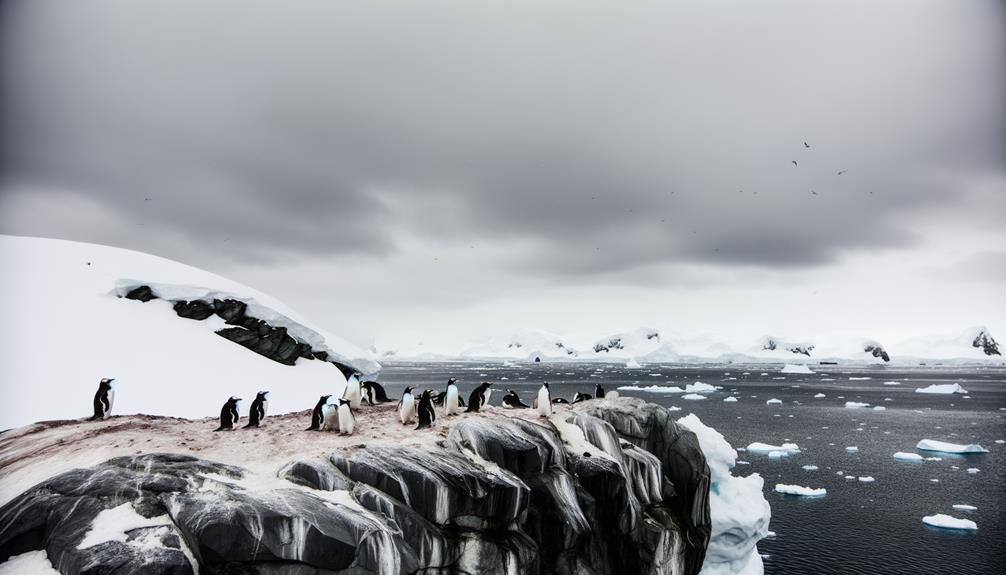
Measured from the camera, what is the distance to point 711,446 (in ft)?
66.3

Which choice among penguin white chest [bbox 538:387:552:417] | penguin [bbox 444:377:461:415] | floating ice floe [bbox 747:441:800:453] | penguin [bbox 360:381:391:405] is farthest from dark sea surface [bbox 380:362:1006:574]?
penguin [bbox 360:381:391:405]

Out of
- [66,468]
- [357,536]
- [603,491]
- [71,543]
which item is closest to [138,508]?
[71,543]

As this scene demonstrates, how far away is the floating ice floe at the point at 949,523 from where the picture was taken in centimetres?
2402

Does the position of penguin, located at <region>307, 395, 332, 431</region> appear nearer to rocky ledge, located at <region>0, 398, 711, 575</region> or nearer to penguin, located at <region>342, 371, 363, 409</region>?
rocky ledge, located at <region>0, 398, 711, 575</region>

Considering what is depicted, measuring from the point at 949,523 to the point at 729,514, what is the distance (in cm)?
1433

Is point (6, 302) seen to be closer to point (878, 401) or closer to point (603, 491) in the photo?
point (603, 491)

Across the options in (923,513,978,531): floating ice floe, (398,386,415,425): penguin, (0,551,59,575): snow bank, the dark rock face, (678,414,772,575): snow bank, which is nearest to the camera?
(0,551,59,575): snow bank

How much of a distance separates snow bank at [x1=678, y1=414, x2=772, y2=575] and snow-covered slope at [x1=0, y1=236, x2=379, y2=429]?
22.3 meters

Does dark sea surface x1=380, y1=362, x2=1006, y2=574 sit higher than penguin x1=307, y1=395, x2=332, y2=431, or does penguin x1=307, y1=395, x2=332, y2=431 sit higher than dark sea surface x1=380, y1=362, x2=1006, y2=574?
penguin x1=307, y1=395, x2=332, y2=431

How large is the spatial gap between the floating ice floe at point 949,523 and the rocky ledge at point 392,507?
50.2 feet

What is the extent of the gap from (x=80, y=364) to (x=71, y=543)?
20781 millimetres

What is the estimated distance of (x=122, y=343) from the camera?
1059 inches

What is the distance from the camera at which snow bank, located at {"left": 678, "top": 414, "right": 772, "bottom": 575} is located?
62.7 feet

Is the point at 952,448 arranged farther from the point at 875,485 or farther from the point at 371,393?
the point at 371,393
